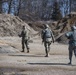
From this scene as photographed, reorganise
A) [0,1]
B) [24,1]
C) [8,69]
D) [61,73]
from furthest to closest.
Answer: [24,1] < [0,1] < [8,69] < [61,73]

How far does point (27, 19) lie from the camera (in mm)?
86938

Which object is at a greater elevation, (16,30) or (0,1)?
(0,1)

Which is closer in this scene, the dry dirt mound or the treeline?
the dry dirt mound

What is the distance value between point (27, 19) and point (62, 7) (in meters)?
17.4

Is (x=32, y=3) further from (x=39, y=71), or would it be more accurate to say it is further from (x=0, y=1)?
Result: (x=39, y=71)

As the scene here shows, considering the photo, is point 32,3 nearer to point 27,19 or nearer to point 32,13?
point 32,13

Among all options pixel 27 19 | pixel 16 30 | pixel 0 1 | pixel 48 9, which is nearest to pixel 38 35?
pixel 16 30

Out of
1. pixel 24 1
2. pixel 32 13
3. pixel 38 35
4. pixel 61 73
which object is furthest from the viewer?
pixel 32 13

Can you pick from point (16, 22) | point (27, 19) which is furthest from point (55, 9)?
point (16, 22)

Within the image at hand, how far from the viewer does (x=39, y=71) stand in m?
14.8

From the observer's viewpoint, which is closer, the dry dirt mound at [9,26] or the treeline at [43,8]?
the dry dirt mound at [9,26]

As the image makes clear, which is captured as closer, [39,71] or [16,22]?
[39,71]

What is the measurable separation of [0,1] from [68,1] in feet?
114

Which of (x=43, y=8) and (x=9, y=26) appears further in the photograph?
(x=43, y=8)
